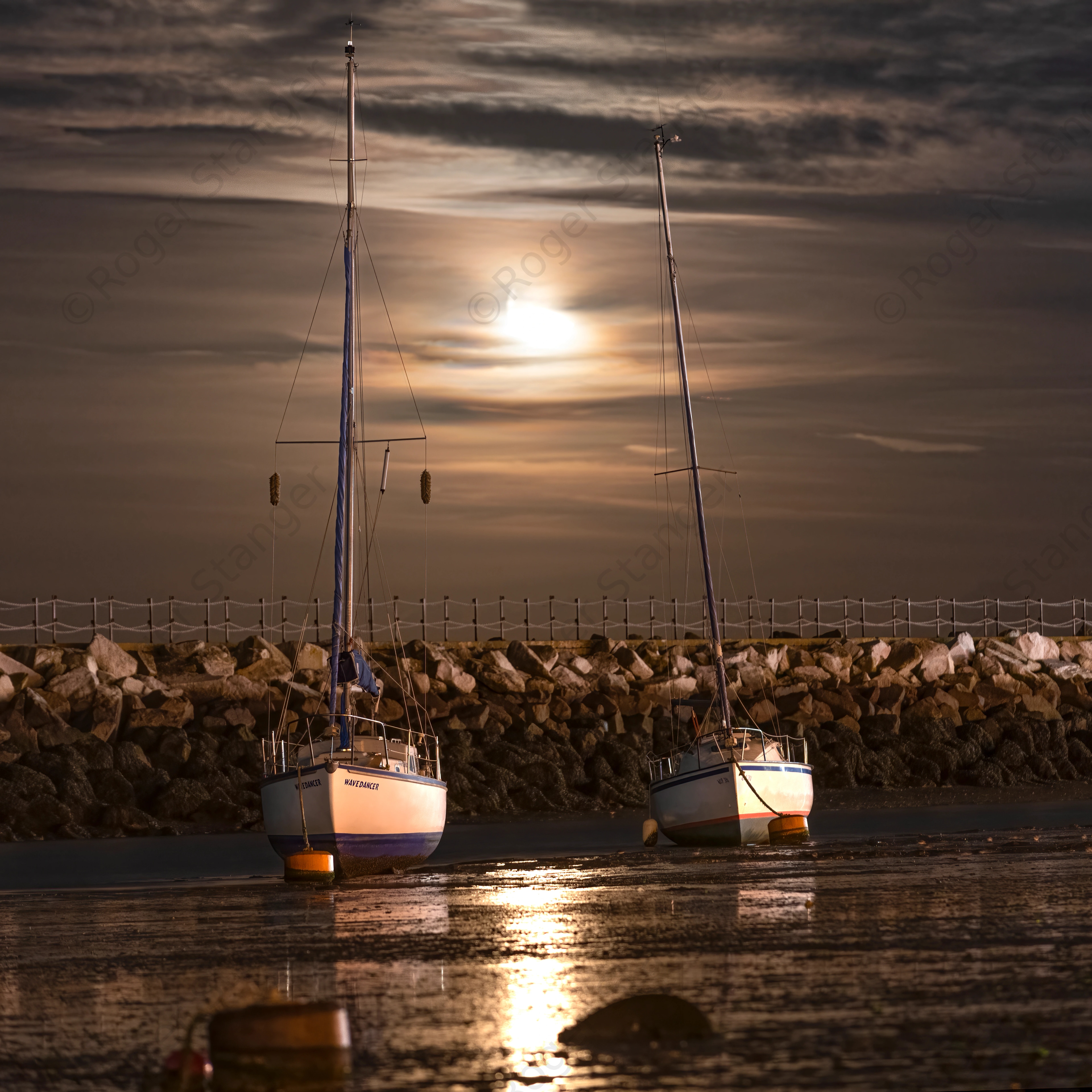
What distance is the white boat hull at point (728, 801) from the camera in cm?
3434

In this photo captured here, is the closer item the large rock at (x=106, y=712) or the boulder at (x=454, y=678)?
the large rock at (x=106, y=712)

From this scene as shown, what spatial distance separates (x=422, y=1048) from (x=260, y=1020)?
1168 mm

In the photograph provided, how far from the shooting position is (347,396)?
115 ft

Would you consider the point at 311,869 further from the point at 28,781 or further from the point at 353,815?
the point at 28,781

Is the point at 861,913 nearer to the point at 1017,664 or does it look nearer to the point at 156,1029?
the point at 156,1029

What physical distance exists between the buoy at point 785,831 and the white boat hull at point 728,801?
0.50ft

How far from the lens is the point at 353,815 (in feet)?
96.0

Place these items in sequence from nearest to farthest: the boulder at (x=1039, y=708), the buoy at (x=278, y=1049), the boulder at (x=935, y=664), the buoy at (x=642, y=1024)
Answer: the buoy at (x=278, y=1049), the buoy at (x=642, y=1024), the boulder at (x=1039, y=708), the boulder at (x=935, y=664)

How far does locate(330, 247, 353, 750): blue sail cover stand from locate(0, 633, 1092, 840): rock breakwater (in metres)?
2.89

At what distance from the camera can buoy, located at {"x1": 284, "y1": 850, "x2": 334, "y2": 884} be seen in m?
28.2

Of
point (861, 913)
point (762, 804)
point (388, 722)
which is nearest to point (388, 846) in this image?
point (762, 804)

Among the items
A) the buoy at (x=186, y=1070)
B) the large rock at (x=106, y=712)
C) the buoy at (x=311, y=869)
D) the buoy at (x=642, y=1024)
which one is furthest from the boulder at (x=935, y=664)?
the buoy at (x=186, y=1070)

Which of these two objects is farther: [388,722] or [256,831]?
[388,722]

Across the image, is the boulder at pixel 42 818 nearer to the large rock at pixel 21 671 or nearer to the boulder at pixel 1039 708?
the large rock at pixel 21 671
